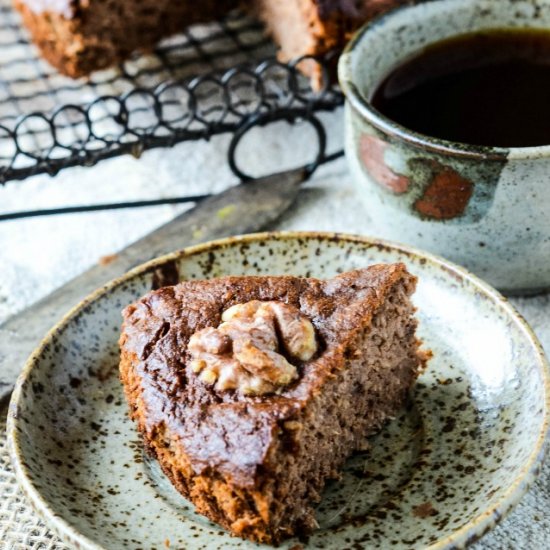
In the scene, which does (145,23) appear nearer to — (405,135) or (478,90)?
(478,90)

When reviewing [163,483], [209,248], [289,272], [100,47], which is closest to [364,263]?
[289,272]

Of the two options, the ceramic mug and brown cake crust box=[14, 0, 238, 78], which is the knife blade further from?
brown cake crust box=[14, 0, 238, 78]

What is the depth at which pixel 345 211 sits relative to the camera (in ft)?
8.12

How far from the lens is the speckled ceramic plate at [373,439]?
148cm

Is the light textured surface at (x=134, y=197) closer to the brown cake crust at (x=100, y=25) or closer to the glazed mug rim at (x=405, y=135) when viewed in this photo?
the brown cake crust at (x=100, y=25)

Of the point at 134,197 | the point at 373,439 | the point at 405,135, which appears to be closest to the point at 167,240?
the point at 134,197

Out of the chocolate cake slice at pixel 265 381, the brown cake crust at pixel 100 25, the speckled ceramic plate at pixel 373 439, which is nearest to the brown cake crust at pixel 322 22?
the brown cake crust at pixel 100 25

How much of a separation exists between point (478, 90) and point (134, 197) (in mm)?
1046

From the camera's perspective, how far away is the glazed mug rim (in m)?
1.80

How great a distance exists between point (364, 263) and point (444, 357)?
0.28m

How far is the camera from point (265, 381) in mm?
1452

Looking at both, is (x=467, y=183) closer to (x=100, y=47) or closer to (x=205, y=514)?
(x=205, y=514)

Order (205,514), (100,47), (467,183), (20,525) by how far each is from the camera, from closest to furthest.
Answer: (205,514), (20,525), (467,183), (100,47)

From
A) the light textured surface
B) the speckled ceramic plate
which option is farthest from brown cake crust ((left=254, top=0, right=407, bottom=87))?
the speckled ceramic plate
